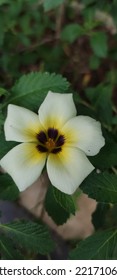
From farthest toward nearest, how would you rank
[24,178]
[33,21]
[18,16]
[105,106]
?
[33,21], [18,16], [105,106], [24,178]

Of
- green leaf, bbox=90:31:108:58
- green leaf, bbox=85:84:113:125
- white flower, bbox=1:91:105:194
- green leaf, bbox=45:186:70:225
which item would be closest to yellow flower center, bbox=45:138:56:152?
white flower, bbox=1:91:105:194

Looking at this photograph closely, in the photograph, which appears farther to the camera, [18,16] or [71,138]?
[18,16]

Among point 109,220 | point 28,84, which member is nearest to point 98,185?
point 28,84

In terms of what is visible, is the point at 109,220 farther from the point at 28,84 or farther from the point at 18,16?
the point at 18,16

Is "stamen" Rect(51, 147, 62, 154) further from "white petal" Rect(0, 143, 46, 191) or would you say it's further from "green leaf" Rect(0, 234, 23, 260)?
"green leaf" Rect(0, 234, 23, 260)

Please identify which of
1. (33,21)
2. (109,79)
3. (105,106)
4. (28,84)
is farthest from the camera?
(33,21)

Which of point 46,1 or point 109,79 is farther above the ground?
point 46,1

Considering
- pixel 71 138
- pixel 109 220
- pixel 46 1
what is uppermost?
pixel 46 1

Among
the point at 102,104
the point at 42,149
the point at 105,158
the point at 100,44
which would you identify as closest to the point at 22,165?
the point at 42,149
